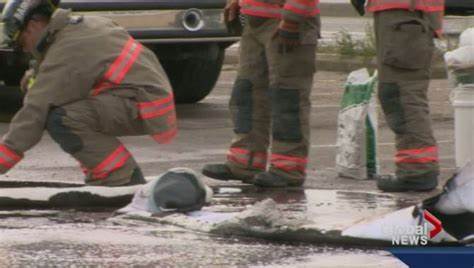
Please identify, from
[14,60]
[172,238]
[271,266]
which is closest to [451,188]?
[271,266]

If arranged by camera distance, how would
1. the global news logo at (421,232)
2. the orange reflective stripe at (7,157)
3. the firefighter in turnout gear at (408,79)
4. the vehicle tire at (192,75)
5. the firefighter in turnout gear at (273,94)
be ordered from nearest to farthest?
the global news logo at (421,232) < the orange reflective stripe at (7,157) < the firefighter in turnout gear at (408,79) < the firefighter in turnout gear at (273,94) < the vehicle tire at (192,75)

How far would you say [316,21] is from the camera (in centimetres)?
845

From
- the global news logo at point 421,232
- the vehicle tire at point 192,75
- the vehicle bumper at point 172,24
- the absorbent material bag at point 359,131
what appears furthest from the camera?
the vehicle tire at point 192,75

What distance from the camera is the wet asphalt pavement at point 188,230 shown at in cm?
645

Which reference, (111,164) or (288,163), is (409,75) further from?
(111,164)

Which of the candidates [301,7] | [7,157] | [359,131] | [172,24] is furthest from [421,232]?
[172,24]

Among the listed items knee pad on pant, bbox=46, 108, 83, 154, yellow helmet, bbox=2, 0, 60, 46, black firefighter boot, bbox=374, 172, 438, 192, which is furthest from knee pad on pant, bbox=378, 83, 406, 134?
yellow helmet, bbox=2, 0, 60, 46

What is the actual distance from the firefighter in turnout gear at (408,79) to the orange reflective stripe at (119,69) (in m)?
1.24

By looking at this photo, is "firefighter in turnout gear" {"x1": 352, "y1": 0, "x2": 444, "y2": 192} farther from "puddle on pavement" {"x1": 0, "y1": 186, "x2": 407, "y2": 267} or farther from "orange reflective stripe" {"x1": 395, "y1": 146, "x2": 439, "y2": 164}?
"puddle on pavement" {"x1": 0, "y1": 186, "x2": 407, "y2": 267}

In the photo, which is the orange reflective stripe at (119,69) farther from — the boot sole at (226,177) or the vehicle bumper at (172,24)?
the vehicle bumper at (172,24)

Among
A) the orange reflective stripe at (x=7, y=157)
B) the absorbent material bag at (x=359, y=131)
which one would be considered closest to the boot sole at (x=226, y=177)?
the absorbent material bag at (x=359, y=131)

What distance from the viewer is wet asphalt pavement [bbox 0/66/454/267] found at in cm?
645

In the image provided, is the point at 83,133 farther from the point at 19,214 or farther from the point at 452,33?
the point at 452,33

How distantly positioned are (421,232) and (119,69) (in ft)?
7.47
